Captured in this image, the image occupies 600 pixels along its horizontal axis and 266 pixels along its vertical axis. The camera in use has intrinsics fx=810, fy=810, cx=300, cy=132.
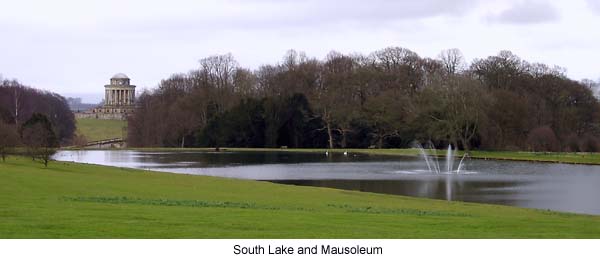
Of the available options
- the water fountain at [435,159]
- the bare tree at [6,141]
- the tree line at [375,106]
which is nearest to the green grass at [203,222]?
the bare tree at [6,141]

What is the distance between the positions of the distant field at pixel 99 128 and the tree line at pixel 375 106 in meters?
17.3

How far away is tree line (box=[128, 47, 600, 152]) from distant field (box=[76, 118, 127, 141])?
1735 cm

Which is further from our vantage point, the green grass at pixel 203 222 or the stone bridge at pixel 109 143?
the stone bridge at pixel 109 143

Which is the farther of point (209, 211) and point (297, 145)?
point (297, 145)

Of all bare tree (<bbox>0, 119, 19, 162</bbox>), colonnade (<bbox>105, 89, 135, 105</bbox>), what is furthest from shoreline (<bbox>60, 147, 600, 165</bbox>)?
colonnade (<bbox>105, 89, 135, 105</bbox>)

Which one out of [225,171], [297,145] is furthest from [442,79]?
[225,171]

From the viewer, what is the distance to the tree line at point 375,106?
78.7 metres

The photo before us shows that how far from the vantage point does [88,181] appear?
101 ft

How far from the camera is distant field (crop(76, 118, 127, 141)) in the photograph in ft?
422

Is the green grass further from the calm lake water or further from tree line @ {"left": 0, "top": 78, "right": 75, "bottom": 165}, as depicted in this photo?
tree line @ {"left": 0, "top": 78, "right": 75, "bottom": 165}

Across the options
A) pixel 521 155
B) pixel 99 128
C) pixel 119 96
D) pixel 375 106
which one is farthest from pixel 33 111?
pixel 119 96

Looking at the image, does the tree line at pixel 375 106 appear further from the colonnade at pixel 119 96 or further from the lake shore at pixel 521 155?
the colonnade at pixel 119 96

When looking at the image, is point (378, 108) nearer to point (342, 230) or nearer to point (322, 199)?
point (322, 199)

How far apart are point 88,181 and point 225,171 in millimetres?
20730
